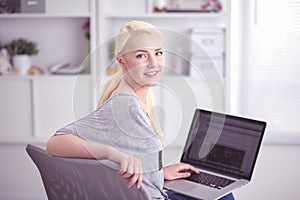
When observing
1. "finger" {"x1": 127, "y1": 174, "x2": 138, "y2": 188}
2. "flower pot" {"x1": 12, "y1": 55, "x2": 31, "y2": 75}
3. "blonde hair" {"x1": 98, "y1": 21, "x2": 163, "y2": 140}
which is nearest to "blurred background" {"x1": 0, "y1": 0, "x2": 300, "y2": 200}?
"flower pot" {"x1": 12, "y1": 55, "x2": 31, "y2": 75}

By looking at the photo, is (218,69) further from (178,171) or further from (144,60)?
(144,60)

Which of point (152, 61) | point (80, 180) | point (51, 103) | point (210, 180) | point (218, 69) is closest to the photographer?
point (152, 61)

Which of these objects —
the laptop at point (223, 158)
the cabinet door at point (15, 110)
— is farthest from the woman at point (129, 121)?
the cabinet door at point (15, 110)

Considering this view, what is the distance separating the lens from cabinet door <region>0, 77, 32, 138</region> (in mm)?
3385

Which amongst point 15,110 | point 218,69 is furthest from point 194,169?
point 15,110

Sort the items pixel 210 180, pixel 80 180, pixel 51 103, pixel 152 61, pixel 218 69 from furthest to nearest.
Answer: pixel 51 103
pixel 218 69
pixel 210 180
pixel 80 180
pixel 152 61

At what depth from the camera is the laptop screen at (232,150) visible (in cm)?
170

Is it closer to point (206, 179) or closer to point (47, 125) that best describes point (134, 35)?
point (206, 179)

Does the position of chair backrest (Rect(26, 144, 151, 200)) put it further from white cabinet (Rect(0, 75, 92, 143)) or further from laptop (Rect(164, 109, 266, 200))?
white cabinet (Rect(0, 75, 92, 143))

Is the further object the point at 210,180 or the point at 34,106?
the point at 34,106

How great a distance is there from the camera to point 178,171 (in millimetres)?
1724

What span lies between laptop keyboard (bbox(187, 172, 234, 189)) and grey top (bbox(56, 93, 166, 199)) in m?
0.31

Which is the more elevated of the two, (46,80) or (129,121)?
(129,121)

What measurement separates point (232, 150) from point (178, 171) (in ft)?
0.59
